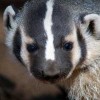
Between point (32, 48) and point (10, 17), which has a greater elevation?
point (10, 17)

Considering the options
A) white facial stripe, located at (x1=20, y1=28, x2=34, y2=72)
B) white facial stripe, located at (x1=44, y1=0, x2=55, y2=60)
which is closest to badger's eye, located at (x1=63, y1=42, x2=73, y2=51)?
white facial stripe, located at (x1=44, y1=0, x2=55, y2=60)

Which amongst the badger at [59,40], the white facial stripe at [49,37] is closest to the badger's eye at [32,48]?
the badger at [59,40]

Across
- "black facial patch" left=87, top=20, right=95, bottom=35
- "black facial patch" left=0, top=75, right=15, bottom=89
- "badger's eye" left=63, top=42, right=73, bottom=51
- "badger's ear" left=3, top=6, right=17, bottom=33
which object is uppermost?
"badger's ear" left=3, top=6, right=17, bottom=33

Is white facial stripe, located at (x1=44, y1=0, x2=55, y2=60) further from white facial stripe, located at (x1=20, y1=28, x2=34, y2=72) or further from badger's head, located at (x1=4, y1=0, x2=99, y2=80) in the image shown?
white facial stripe, located at (x1=20, y1=28, x2=34, y2=72)

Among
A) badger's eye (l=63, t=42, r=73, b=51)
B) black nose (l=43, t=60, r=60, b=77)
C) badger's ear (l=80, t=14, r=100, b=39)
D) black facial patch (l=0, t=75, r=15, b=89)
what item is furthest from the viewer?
black facial patch (l=0, t=75, r=15, b=89)

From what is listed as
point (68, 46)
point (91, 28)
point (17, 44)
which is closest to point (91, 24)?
point (91, 28)

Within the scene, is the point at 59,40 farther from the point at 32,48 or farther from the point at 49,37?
the point at 32,48

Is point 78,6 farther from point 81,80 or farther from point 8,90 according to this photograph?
point 8,90
